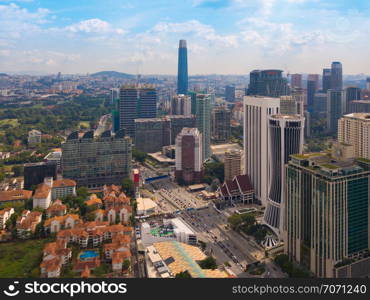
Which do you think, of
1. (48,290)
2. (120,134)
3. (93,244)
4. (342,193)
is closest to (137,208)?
(93,244)

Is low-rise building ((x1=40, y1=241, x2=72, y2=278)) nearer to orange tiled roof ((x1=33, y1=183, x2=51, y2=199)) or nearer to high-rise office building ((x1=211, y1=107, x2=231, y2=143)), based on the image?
orange tiled roof ((x1=33, y1=183, x2=51, y2=199))

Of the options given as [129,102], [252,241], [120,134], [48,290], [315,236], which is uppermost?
[129,102]

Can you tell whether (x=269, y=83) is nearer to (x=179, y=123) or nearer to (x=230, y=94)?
(x=179, y=123)

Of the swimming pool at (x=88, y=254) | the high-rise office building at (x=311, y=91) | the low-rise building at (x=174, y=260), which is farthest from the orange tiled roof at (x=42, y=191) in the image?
the high-rise office building at (x=311, y=91)

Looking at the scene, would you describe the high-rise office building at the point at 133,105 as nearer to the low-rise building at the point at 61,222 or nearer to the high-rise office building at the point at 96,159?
the high-rise office building at the point at 96,159

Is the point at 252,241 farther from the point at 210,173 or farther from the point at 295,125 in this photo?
the point at 210,173
